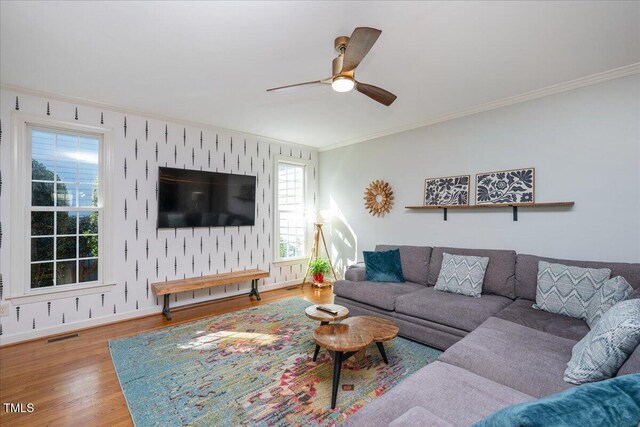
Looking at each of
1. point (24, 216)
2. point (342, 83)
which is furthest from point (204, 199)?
point (342, 83)

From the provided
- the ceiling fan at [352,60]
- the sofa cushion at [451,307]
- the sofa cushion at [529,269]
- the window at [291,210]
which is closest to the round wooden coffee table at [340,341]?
the sofa cushion at [451,307]

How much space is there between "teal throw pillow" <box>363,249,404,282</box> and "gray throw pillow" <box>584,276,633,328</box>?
1810 millimetres

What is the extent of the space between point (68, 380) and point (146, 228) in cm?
188

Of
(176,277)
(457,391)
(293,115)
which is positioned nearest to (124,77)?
(293,115)

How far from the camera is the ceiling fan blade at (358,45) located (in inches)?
64.9

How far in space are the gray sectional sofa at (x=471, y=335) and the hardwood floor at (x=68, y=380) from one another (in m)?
1.83

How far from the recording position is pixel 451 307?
2643 millimetres

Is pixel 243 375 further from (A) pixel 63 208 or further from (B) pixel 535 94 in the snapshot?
(B) pixel 535 94

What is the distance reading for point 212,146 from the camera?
4.34 metres

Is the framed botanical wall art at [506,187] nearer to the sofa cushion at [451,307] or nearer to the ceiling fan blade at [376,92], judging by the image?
the sofa cushion at [451,307]

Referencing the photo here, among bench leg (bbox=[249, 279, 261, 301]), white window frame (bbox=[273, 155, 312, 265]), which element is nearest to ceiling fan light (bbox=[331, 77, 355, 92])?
white window frame (bbox=[273, 155, 312, 265])

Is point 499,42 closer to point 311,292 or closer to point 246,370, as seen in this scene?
point 246,370

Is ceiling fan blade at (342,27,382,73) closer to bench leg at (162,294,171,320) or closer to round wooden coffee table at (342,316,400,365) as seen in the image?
round wooden coffee table at (342,316,400,365)

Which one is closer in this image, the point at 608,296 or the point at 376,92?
the point at 608,296
